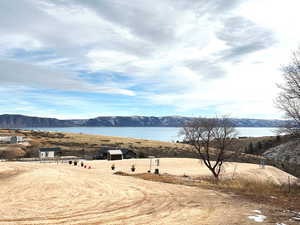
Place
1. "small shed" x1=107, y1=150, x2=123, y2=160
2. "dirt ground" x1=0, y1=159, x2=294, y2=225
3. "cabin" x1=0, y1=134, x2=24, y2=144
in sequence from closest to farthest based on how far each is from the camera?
"dirt ground" x1=0, y1=159, x2=294, y2=225 < "small shed" x1=107, y1=150, x2=123, y2=160 < "cabin" x1=0, y1=134, x2=24, y2=144

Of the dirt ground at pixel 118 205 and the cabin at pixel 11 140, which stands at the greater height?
the cabin at pixel 11 140

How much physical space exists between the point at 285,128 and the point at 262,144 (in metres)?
101

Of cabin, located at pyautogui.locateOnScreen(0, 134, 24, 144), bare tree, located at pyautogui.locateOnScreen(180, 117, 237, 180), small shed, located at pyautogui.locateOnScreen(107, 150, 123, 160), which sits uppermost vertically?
bare tree, located at pyautogui.locateOnScreen(180, 117, 237, 180)

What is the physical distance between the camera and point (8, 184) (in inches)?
712

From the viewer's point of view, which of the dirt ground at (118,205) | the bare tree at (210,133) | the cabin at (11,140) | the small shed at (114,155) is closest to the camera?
the dirt ground at (118,205)

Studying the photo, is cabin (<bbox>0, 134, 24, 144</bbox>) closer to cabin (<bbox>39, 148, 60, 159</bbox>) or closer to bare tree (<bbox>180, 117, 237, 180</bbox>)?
cabin (<bbox>39, 148, 60, 159</bbox>)

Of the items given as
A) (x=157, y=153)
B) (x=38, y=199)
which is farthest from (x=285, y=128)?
(x=157, y=153)

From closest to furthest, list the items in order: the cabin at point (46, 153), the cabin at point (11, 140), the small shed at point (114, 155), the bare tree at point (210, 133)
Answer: the bare tree at point (210, 133) < the cabin at point (46, 153) < the small shed at point (114, 155) < the cabin at point (11, 140)

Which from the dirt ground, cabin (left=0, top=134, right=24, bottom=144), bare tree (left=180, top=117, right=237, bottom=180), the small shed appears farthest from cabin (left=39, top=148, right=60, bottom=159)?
the dirt ground

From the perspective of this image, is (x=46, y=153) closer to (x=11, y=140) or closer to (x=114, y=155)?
(x=114, y=155)

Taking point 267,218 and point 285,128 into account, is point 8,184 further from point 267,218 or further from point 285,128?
point 285,128

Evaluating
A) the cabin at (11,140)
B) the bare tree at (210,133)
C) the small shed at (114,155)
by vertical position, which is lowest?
the small shed at (114,155)

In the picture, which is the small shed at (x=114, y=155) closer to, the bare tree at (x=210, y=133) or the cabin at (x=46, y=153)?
the cabin at (x=46, y=153)

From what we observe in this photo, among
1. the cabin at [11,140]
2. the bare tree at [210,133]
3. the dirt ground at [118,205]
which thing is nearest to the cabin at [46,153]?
the cabin at [11,140]
